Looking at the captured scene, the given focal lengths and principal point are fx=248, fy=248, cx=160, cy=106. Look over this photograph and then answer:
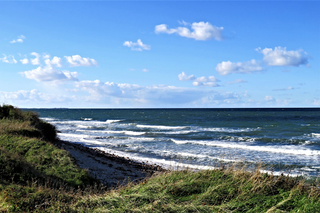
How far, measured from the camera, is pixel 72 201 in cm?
585

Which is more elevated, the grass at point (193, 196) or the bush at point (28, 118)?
the bush at point (28, 118)

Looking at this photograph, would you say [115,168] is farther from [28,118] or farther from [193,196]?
[193,196]

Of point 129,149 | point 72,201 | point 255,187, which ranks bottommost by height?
point 129,149

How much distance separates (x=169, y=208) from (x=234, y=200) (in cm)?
142

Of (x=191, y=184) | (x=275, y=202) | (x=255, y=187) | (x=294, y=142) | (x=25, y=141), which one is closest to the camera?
(x=275, y=202)

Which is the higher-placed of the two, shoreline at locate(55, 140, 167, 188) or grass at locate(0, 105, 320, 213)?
grass at locate(0, 105, 320, 213)

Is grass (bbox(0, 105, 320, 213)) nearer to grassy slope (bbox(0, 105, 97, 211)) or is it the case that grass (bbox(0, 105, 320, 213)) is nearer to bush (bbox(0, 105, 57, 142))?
grassy slope (bbox(0, 105, 97, 211))

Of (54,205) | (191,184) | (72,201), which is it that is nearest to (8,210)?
(54,205)

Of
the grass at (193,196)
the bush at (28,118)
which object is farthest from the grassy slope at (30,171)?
the bush at (28,118)

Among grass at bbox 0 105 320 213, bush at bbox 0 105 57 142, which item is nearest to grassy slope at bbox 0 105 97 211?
grass at bbox 0 105 320 213

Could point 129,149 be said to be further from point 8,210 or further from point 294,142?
point 8,210

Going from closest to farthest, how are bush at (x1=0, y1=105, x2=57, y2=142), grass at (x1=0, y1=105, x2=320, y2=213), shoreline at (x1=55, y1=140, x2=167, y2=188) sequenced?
grass at (x1=0, y1=105, x2=320, y2=213) → shoreline at (x1=55, y1=140, x2=167, y2=188) → bush at (x1=0, y1=105, x2=57, y2=142)

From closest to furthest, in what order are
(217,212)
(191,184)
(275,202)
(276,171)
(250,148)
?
(217,212) < (275,202) < (191,184) < (276,171) < (250,148)

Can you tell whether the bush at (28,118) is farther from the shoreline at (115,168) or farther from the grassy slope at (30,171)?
the shoreline at (115,168)
